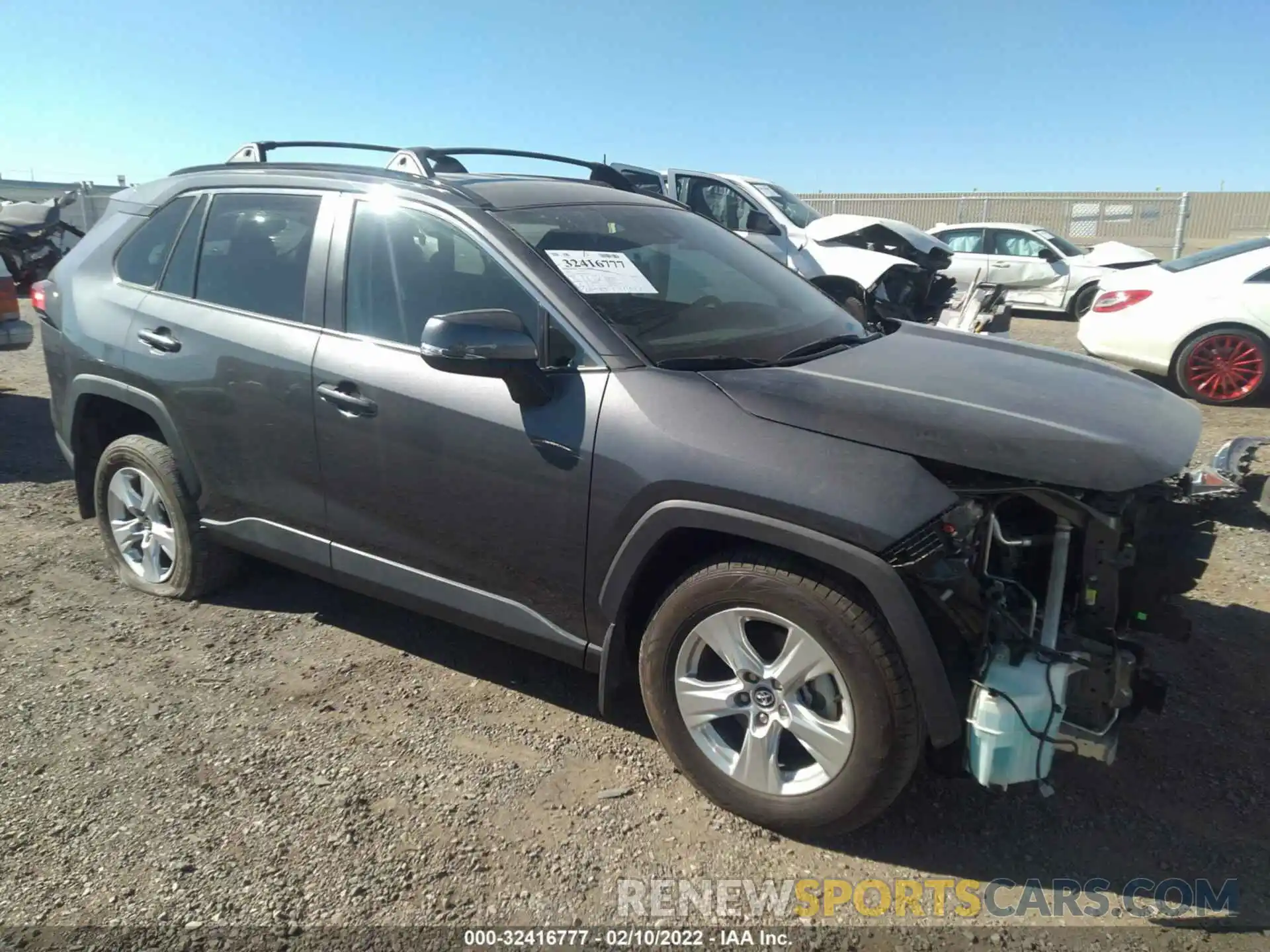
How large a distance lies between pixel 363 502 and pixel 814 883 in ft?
6.42

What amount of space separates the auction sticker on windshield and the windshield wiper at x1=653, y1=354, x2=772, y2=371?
0.39 meters

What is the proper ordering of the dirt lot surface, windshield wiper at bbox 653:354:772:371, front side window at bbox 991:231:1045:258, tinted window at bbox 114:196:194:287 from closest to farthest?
the dirt lot surface
windshield wiper at bbox 653:354:772:371
tinted window at bbox 114:196:194:287
front side window at bbox 991:231:1045:258

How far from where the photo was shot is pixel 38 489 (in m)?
5.71

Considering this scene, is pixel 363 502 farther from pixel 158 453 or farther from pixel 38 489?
pixel 38 489

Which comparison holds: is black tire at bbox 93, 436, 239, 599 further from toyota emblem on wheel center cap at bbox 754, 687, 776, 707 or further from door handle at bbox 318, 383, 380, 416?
toyota emblem on wheel center cap at bbox 754, 687, 776, 707

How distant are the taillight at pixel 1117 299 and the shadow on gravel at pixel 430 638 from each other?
7.07 m

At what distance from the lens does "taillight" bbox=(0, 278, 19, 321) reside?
23.4 feet

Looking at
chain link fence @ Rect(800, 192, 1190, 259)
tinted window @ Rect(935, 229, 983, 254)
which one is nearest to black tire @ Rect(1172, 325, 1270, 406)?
tinted window @ Rect(935, 229, 983, 254)

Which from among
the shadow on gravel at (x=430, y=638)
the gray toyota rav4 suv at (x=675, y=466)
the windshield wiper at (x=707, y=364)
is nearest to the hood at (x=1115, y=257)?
the gray toyota rav4 suv at (x=675, y=466)

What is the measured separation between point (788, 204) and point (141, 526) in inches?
404

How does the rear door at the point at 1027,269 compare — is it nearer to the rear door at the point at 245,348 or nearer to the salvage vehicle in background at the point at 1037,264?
the salvage vehicle in background at the point at 1037,264

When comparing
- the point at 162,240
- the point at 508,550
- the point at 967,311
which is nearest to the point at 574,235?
the point at 508,550

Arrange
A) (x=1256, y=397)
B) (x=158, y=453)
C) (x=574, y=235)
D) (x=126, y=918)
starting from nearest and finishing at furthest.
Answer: (x=126, y=918), (x=574, y=235), (x=158, y=453), (x=1256, y=397)

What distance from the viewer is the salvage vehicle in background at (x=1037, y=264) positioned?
1412cm
